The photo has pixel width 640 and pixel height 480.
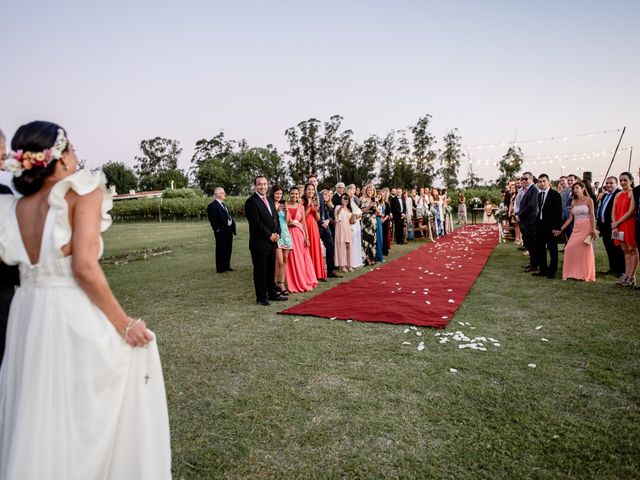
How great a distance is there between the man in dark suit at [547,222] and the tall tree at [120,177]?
265ft

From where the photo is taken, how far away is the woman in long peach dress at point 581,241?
8078mm

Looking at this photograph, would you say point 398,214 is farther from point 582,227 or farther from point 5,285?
point 5,285

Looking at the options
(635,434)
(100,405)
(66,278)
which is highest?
(66,278)

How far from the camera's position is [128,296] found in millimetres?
7984

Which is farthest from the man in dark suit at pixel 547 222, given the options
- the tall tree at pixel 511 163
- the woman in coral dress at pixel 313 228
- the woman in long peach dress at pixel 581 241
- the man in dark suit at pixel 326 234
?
the tall tree at pixel 511 163

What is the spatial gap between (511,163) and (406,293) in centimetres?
3489

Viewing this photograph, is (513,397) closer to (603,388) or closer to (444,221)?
(603,388)

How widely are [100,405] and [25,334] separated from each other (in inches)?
18.6

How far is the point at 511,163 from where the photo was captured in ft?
123

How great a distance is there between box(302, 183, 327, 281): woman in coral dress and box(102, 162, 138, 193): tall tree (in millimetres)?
78005

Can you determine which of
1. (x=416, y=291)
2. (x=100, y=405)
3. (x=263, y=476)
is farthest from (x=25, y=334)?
(x=416, y=291)

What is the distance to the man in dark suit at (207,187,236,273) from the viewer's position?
1052cm

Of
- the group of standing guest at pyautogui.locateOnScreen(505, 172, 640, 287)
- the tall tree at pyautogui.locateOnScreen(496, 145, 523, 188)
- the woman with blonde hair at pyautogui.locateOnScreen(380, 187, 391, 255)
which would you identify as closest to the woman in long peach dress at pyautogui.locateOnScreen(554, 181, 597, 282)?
the group of standing guest at pyautogui.locateOnScreen(505, 172, 640, 287)

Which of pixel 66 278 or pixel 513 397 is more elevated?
pixel 66 278
